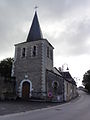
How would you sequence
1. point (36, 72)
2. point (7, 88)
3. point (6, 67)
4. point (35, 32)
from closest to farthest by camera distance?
point (7, 88) < point (36, 72) < point (35, 32) < point (6, 67)

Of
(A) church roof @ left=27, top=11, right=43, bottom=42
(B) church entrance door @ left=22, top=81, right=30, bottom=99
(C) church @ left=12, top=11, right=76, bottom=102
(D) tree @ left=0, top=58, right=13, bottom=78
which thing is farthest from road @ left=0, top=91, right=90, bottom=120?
(D) tree @ left=0, top=58, right=13, bottom=78

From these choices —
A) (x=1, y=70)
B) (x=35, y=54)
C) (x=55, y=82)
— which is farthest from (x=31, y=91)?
(x=1, y=70)

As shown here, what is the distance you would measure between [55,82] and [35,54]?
543cm

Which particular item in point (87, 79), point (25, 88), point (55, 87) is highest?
point (87, 79)

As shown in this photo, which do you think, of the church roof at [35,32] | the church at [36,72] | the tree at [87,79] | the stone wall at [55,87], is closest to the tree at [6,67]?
the church at [36,72]

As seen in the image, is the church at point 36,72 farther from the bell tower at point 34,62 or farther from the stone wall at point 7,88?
the stone wall at point 7,88

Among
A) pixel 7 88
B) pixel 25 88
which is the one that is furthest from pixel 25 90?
pixel 7 88

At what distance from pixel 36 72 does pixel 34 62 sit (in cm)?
168

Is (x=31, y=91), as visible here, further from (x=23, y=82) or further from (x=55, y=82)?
(x=55, y=82)

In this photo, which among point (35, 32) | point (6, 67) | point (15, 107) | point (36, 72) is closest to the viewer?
point (15, 107)

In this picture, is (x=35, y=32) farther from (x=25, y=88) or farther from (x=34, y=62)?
(x=25, y=88)

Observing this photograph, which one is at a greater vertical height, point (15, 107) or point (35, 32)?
point (35, 32)

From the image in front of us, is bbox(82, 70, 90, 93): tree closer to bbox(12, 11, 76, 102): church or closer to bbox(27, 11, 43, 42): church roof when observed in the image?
bbox(12, 11, 76, 102): church

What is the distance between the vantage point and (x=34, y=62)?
25.6 meters
